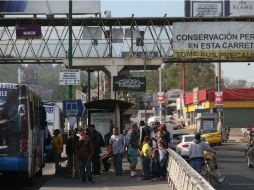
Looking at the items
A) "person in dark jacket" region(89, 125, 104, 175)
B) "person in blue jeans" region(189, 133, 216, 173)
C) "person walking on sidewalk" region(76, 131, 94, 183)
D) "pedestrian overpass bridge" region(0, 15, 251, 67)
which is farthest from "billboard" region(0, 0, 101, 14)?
"person in blue jeans" region(189, 133, 216, 173)

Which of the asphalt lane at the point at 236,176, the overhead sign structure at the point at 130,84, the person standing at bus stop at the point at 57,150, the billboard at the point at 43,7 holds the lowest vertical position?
the asphalt lane at the point at 236,176

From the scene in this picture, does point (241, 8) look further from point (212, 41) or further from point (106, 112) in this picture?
point (106, 112)

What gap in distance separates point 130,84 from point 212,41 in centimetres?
734

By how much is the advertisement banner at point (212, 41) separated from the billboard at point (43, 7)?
592cm

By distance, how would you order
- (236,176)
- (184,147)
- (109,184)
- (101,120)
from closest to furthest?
(109,184), (236,176), (101,120), (184,147)

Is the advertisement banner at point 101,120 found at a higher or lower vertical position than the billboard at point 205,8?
lower

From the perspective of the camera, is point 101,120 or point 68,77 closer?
point 68,77

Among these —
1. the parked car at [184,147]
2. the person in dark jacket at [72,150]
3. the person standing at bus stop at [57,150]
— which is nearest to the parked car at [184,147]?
the parked car at [184,147]

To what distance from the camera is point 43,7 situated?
140ft

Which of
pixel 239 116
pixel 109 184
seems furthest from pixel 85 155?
pixel 239 116

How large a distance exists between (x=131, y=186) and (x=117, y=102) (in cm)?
929

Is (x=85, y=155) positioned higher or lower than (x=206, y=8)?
lower

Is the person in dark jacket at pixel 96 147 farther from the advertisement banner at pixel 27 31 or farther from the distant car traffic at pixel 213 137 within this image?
the distant car traffic at pixel 213 137

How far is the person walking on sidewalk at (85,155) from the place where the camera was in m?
19.4
